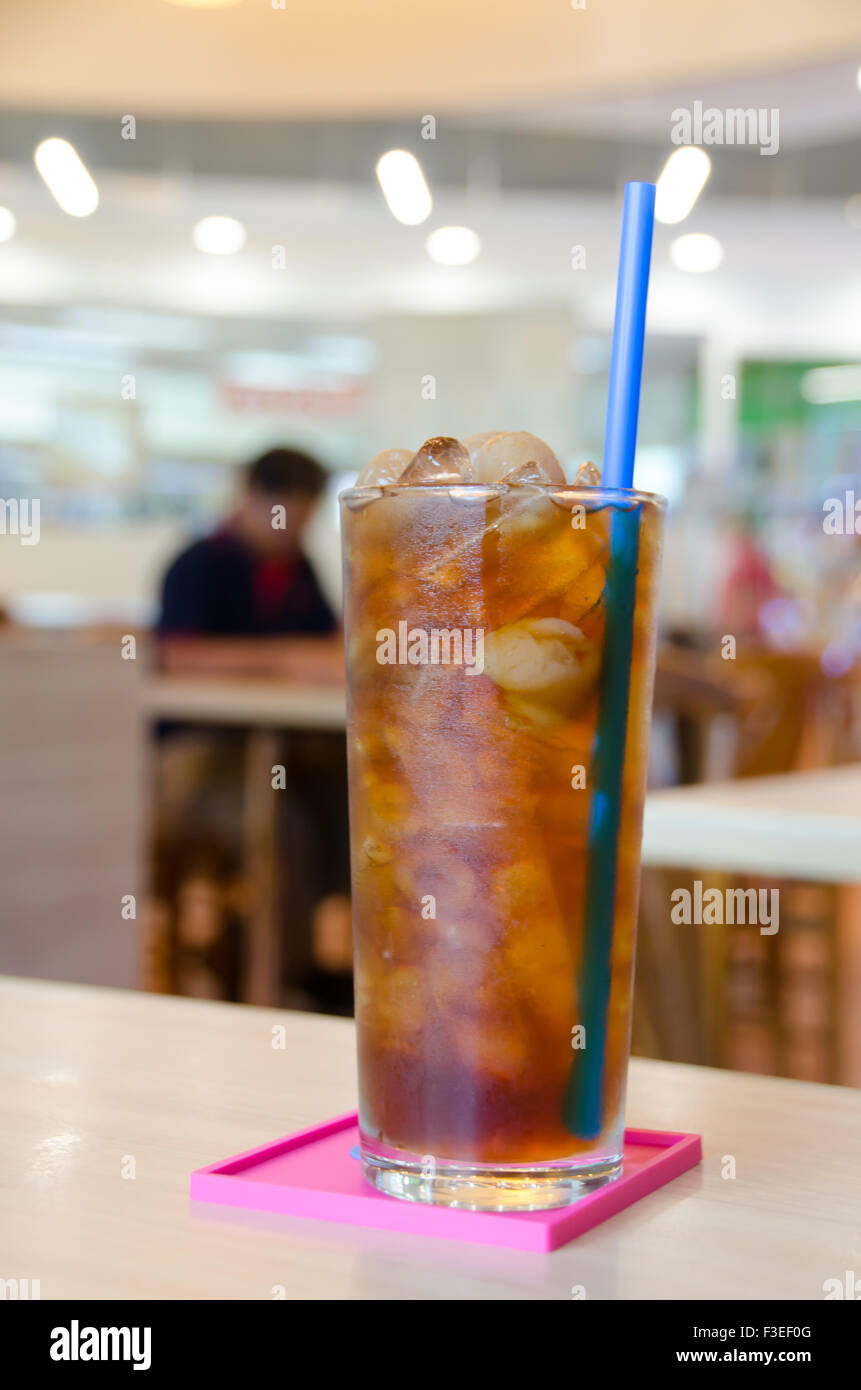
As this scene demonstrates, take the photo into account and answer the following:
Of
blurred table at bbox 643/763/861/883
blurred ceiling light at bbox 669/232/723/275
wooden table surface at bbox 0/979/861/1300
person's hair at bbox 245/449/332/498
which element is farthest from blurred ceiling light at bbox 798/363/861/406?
wooden table surface at bbox 0/979/861/1300

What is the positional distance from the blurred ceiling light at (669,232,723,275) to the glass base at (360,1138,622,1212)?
8233 millimetres

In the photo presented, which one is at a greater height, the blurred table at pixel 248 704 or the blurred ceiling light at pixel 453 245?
the blurred ceiling light at pixel 453 245

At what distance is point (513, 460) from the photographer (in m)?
0.47

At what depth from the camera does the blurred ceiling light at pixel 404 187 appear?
6.38 meters

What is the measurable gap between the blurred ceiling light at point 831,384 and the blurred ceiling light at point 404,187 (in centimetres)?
248

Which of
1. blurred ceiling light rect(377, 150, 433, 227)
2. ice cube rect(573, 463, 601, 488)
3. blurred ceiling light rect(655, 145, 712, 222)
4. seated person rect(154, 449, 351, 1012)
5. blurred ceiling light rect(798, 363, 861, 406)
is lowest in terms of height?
seated person rect(154, 449, 351, 1012)

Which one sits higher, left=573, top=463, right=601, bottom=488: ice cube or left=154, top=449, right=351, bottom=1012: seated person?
left=573, top=463, right=601, bottom=488: ice cube

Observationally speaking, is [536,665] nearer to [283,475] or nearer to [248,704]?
[248,704]

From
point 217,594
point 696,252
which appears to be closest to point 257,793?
point 217,594

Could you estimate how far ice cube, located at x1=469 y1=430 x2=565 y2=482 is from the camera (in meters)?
0.47

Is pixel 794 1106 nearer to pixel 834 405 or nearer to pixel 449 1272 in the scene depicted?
pixel 449 1272

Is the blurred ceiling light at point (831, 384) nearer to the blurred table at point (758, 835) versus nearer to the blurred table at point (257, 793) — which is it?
the blurred table at point (257, 793)

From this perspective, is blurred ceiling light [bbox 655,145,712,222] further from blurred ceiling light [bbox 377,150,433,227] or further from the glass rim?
the glass rim

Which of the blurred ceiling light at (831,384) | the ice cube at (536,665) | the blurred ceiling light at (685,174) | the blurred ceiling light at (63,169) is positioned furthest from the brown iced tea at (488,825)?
the blurred ceiling light at (831,384)
